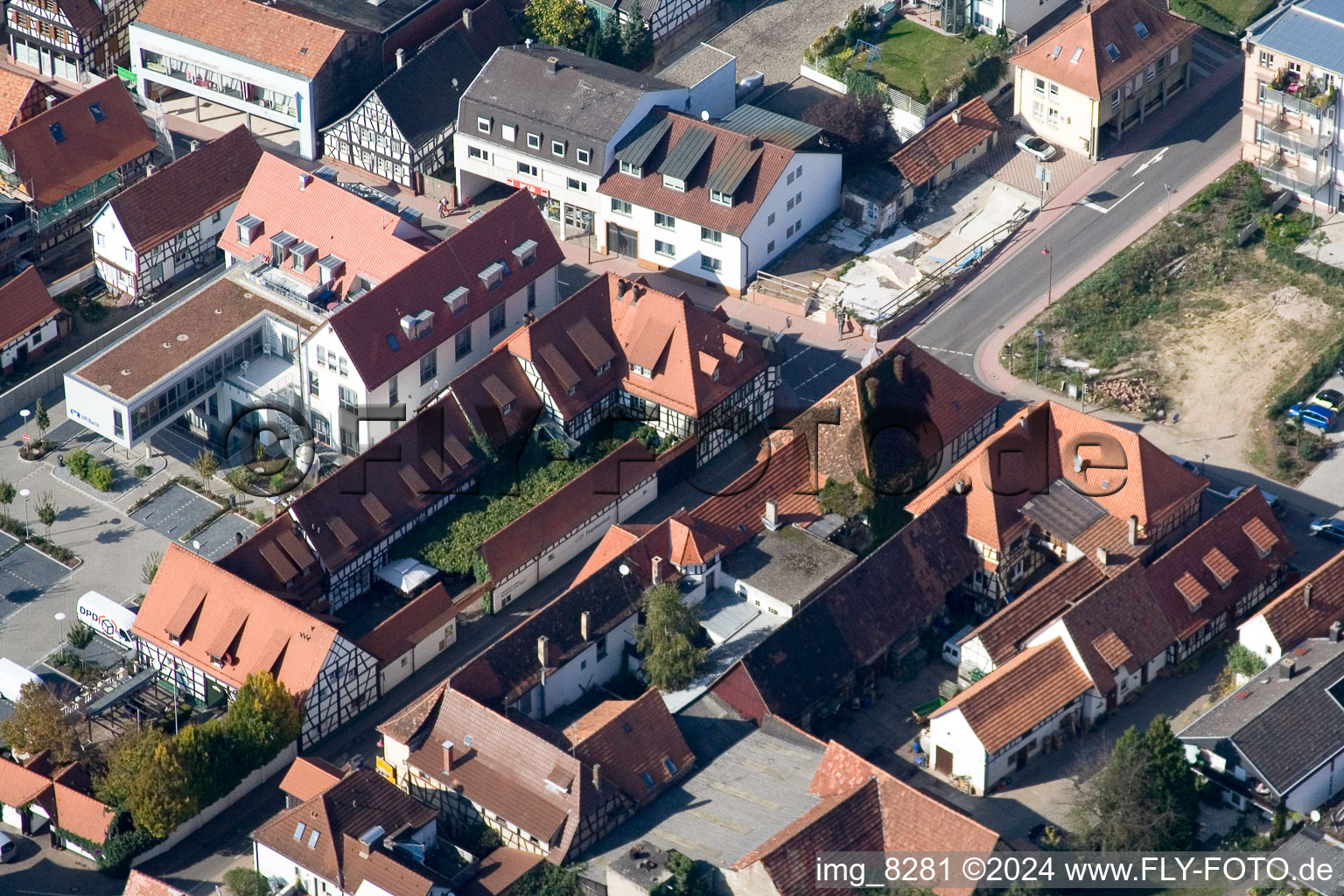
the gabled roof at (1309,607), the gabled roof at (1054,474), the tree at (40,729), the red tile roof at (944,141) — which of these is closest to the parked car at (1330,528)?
the gabled roof at (1309,607)

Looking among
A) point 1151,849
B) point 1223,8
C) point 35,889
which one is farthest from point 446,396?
point 1223,8

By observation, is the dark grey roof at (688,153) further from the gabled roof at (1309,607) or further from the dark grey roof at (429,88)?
the gabled roof at (1309,607)

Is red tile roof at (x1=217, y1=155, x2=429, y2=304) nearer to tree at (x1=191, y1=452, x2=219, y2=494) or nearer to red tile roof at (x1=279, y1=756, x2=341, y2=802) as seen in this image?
tree at (x1=191, y1=452, x2=219, y2=494)

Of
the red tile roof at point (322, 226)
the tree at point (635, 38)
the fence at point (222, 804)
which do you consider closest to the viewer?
the fence at point (222, 804)

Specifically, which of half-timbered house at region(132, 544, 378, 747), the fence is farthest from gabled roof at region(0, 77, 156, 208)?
the fence

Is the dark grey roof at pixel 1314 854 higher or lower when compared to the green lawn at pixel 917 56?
lower

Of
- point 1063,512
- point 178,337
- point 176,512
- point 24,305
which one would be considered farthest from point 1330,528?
point 24,305

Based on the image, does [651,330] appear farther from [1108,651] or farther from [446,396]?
[1108,651]
